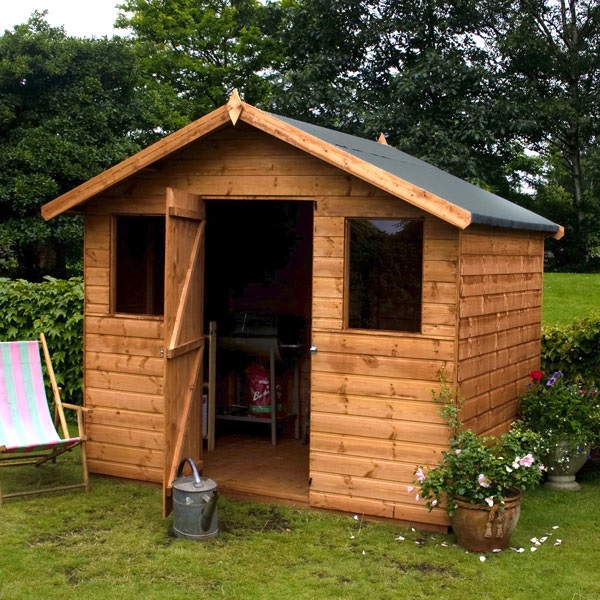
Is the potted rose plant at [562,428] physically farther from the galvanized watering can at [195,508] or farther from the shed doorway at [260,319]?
the galvanized watering can at [195,508]

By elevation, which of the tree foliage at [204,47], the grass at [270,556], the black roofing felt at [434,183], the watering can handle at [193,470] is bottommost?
the grass at [270,556]

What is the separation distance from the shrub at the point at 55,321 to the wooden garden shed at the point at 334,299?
2058 mm

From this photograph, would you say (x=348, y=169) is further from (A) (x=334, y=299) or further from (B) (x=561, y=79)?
(B) (x=561, y=79)

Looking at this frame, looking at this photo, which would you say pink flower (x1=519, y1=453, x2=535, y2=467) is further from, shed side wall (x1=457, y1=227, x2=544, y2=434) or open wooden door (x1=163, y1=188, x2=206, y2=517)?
open wooden door (x1=163, y1=188, x2=206, y2=517)

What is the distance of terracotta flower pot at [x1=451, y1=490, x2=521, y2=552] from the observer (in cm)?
555

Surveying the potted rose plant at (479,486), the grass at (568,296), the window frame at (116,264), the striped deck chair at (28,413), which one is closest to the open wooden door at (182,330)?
the window frame at (116,264)

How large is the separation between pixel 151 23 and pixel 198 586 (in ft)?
90.5

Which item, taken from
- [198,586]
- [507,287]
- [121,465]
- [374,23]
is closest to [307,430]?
[121,465]

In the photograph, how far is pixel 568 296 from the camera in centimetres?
1622

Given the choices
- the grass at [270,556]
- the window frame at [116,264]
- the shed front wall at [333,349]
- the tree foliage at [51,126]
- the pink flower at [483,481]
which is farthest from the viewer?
the tree foliage at [51,126]

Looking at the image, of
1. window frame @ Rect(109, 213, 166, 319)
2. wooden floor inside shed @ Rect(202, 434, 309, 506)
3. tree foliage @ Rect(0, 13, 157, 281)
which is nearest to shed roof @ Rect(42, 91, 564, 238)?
window frame @ Rect(109, 213, 166, 319)

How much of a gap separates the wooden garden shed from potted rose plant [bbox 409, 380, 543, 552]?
0.27 m

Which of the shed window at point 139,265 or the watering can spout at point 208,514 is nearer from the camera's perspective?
the watering can spout at point 208,514

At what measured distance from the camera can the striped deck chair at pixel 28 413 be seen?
22.1 ft
